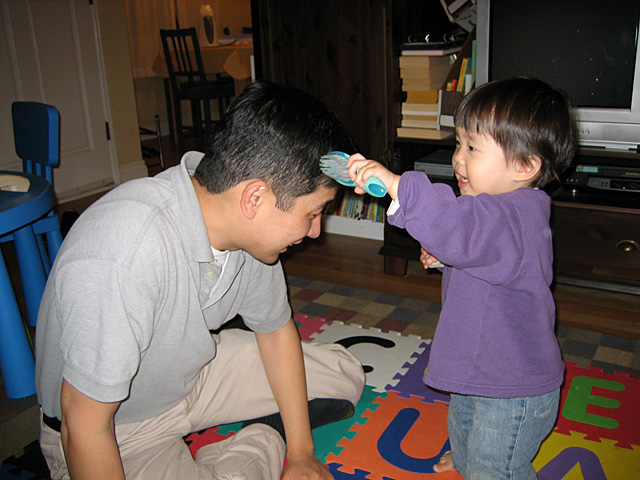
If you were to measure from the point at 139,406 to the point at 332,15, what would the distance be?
1.90 meters

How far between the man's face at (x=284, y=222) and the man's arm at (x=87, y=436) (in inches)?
→ 14.3

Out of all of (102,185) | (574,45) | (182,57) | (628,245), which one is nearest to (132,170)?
(102,185)

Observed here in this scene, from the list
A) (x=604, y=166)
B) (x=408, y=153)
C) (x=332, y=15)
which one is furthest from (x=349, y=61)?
(x=604, y=166)

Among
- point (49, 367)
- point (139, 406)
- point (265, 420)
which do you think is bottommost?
point (265, 420)

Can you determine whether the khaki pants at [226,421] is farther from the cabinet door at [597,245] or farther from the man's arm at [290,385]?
the cabinet door at [597,245]

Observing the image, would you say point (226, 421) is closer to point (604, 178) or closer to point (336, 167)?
point (336, 167)

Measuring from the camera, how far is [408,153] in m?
2.57

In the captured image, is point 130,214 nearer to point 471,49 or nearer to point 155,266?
point 155,266

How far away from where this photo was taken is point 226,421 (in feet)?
4.58

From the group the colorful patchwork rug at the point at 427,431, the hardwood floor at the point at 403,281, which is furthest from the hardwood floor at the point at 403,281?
the colorful patchwork rug at the point at 427,431

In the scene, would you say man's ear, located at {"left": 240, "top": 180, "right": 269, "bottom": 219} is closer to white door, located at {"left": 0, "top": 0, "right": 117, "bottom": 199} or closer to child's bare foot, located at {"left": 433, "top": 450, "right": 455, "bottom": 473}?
child's bare foot, located at {"left": 433, "top": 450, "right": 455, "bottom": 473}

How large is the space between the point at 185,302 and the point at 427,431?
0.80 meters

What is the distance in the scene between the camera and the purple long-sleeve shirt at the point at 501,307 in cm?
97

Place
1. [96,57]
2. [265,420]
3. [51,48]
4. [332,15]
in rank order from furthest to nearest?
[96,57] < [51,48] < [332,15] < [265,420]
